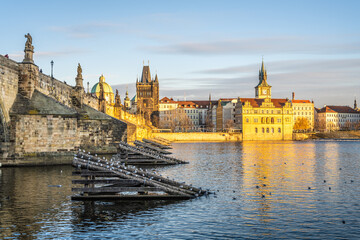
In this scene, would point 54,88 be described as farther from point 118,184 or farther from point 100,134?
point 118,184

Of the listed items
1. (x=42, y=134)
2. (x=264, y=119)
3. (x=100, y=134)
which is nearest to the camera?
(x=42, y=134)

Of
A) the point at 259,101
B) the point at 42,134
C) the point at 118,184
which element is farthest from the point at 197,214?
the point at 259,101

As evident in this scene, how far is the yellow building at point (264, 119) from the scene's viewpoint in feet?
517

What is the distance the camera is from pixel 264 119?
160 m

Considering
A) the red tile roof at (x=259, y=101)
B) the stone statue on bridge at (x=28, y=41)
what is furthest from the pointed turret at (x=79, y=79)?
the red tile roof at (x=259, y=101)

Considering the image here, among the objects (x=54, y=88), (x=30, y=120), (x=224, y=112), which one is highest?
(x=224, y=112)

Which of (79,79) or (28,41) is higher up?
(28,41)

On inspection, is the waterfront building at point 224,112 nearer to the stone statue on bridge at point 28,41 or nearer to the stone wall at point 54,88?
the stone wall at point 54,88

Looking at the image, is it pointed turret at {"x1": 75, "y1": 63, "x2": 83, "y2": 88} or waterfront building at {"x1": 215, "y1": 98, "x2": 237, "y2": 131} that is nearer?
pointed turret at {"x1": 75, "y1": 63, "x2": 83, "y2": 88}

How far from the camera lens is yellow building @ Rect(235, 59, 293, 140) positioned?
15750cm

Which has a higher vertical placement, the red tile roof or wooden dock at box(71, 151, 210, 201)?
the red tile roof

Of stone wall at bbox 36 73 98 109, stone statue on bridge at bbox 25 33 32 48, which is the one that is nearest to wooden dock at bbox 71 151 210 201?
stone statue on bridge at bbox 25 33 32 48

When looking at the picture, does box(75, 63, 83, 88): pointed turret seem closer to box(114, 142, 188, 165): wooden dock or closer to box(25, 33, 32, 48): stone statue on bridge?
box(114, 142, 188, 165): wooden dock

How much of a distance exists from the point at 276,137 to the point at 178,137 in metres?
42.1
